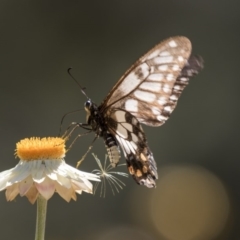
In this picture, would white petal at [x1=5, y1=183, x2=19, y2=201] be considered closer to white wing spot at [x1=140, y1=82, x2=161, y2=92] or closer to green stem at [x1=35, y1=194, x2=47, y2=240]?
green stem at [x1=35, y1=194, x2=47, y2=240]

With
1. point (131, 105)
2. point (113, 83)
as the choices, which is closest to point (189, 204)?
point (113, 83)

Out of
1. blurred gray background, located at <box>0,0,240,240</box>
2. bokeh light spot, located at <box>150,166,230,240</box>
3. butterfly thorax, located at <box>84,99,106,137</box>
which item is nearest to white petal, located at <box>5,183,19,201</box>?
butterfly thorax, located at <box>84,99,106,137</box>

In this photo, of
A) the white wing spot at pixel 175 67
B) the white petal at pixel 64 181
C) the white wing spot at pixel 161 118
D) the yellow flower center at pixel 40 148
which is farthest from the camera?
the white wing spot at pixel 161 118

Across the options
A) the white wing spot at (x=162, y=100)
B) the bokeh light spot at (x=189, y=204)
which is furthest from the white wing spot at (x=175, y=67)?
the bokeh light spot at (x=189, y=204)

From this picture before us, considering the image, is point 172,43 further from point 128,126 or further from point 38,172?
point 38,172

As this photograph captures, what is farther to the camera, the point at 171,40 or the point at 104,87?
the point at 104,87

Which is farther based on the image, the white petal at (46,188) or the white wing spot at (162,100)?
the white wing spot at (162,100)

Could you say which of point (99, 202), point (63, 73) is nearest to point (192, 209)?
point (99, 202)

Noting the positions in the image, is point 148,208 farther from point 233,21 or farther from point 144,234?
point 233,21

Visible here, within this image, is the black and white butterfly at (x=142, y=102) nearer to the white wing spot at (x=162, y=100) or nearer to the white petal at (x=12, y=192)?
the white wing spot at (x=162, y=100)
